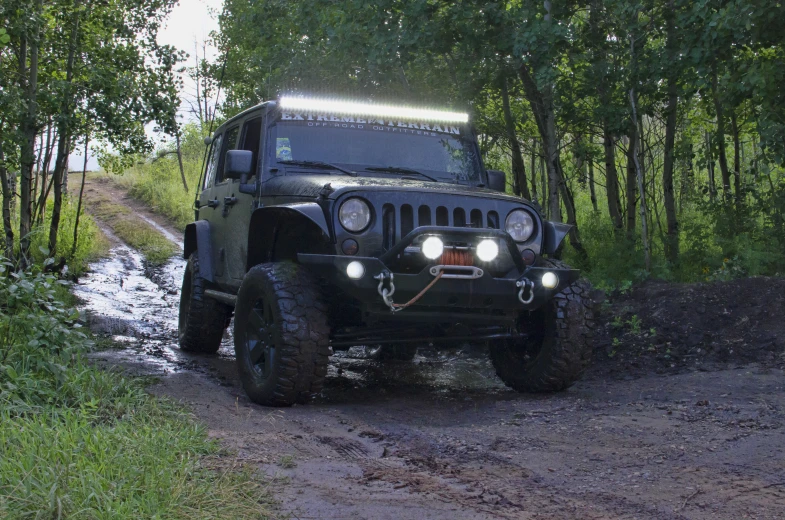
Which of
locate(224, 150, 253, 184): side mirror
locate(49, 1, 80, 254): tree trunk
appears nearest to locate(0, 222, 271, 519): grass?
locate(224, 150, 253, 184): side mirror

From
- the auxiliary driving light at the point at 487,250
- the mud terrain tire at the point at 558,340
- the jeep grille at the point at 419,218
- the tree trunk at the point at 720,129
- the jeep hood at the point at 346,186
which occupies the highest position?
the tree trunk at the point at 720,129

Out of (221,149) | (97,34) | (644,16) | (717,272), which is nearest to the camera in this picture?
(221,149)

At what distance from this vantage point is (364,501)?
10.2 feet

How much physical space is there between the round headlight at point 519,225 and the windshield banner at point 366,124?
50.3 inches

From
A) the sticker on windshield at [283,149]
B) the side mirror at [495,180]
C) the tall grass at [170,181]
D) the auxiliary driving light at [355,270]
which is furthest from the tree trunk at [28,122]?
the tall grass at [170,181]

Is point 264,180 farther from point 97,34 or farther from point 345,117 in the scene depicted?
point 97,34

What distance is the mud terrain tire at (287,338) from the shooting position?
15.2 ft

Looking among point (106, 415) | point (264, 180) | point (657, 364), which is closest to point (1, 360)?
point (106, 415)

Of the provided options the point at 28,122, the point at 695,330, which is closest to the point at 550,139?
the point at 695,330

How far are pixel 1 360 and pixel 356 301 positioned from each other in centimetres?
208

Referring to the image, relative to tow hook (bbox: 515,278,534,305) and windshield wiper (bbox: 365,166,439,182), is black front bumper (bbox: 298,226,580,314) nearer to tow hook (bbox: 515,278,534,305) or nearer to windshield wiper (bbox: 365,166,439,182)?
tow hook (bbox: 515,278,534,305)

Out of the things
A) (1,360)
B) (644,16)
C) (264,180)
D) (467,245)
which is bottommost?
(1,360)

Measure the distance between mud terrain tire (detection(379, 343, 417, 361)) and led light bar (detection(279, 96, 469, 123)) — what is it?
2.18m

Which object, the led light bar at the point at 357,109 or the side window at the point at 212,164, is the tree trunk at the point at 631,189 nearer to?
the led light bar at the point at 357,109
